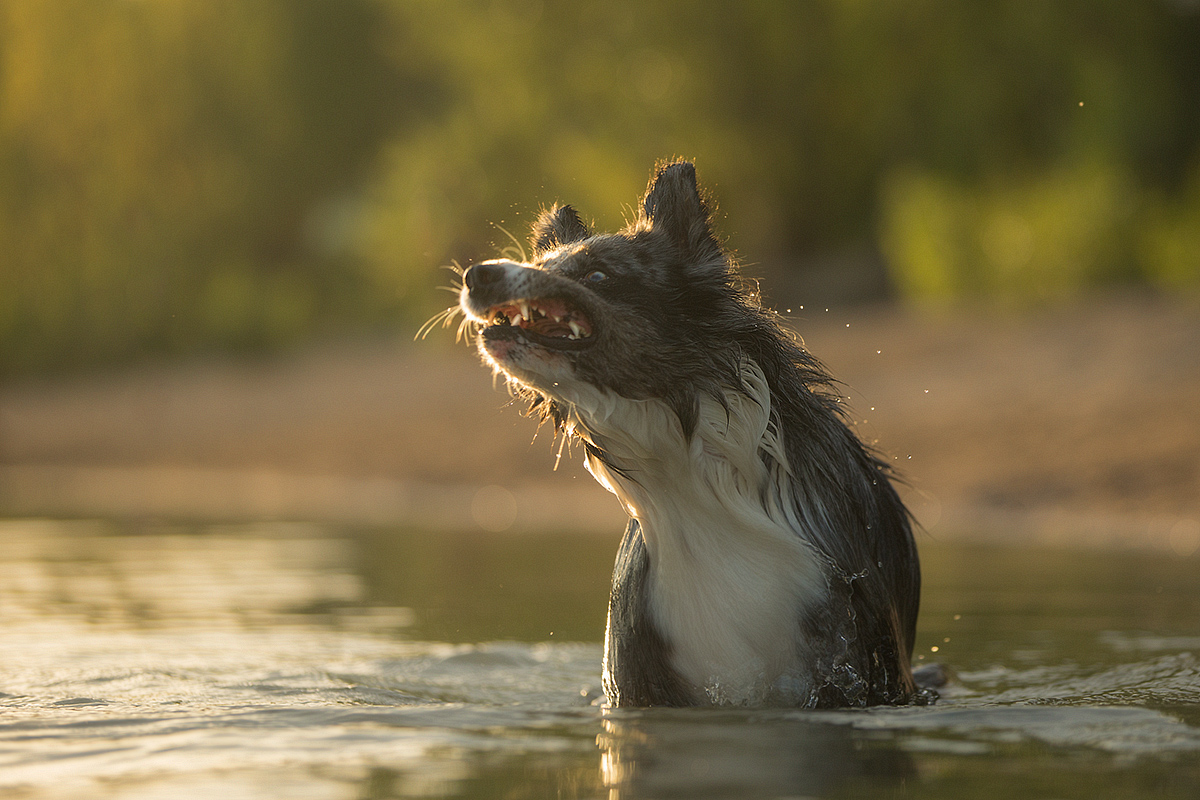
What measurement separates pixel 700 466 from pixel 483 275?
3.22ft

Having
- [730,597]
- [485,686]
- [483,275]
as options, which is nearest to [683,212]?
[483,275]

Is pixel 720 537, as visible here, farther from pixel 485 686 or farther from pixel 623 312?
pixel 485 686

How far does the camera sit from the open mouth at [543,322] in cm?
485

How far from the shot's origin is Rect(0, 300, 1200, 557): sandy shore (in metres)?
12.0

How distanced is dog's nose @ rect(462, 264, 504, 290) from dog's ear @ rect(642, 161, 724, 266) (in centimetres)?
73

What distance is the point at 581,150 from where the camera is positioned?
81.7ft

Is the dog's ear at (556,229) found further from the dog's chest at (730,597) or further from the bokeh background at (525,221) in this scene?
the bokeh background at (525,221)

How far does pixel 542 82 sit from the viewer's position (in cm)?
2519

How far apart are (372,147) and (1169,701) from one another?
35159mm

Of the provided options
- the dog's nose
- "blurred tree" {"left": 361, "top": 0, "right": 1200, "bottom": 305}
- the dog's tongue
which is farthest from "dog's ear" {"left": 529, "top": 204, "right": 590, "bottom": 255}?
"blurred tree" {"left": 361, "top": 0, "right": 1200, "bottom": 305}

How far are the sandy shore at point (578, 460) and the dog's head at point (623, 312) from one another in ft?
16.1

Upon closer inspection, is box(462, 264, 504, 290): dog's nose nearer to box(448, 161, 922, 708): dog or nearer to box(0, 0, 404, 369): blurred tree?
box(448, 161, 922, 708): dog

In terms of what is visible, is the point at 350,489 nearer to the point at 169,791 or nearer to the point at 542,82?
the point at 542,82

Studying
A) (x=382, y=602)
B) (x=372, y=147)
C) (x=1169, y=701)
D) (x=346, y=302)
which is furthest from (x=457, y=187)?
(x=1169, y=701)
